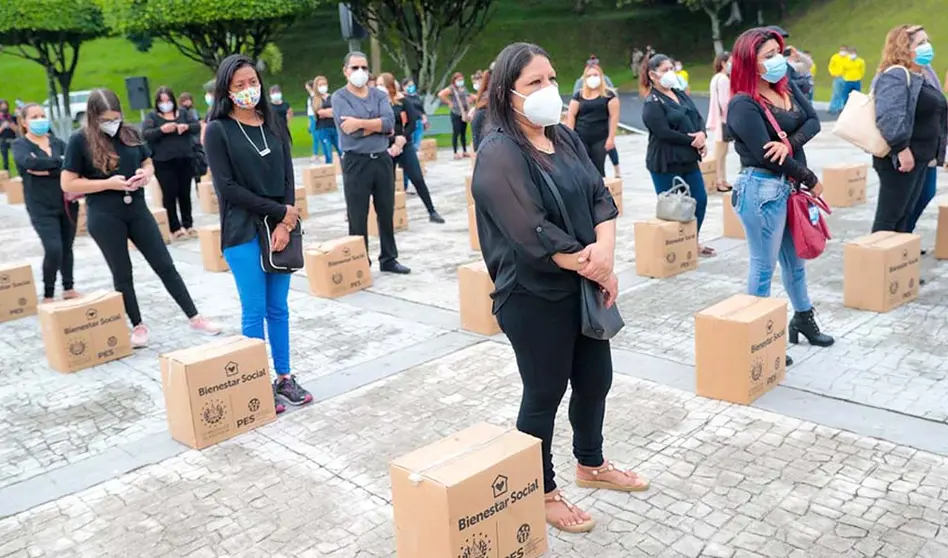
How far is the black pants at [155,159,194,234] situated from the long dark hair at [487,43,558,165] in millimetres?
8274

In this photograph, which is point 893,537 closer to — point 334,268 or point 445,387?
point 445,387

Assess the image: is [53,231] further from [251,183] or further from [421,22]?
[421,22]

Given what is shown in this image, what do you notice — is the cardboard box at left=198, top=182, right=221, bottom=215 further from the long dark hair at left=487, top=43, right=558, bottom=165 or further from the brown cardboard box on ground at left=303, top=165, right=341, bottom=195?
the long dark hair at left=487, top=43, right=558, bottom=165

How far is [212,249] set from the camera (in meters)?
9.01

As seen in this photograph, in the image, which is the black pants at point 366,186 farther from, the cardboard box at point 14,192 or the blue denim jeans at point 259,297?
the cardboard box at point 14,192

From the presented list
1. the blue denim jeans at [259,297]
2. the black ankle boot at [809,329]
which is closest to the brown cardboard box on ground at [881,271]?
the black ankle boot at [809,329]

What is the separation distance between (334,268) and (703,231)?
4.05 m

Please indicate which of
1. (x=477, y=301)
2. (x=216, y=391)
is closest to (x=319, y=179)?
(x=477, y=301)

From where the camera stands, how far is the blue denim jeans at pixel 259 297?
4.90 metres

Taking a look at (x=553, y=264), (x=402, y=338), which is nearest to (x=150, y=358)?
(x=402, y=338)

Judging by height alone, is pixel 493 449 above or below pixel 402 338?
above

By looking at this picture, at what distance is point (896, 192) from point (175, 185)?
8.01 metres

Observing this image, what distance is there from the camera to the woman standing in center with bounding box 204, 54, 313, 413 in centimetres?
474

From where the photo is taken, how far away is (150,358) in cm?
632
